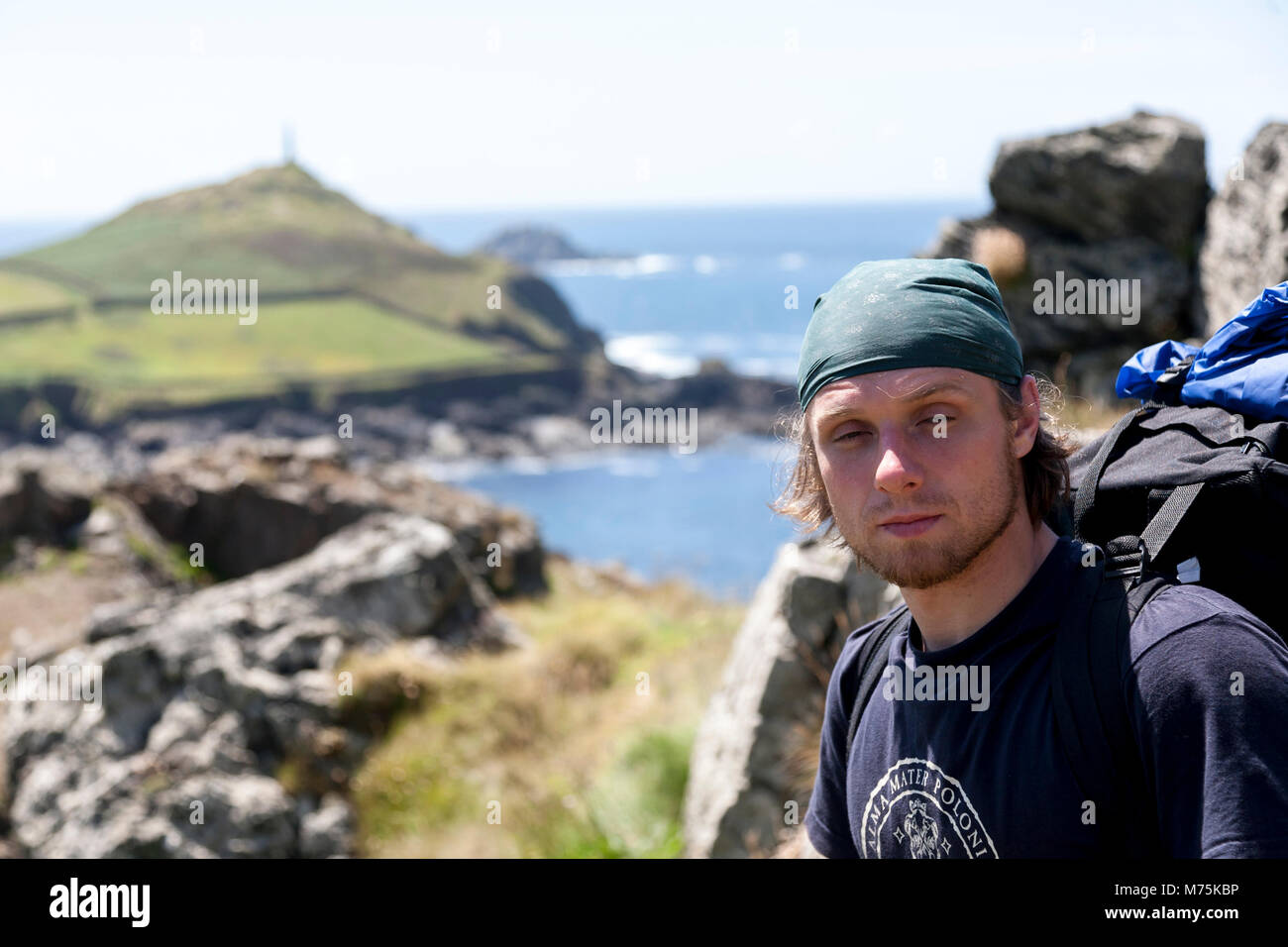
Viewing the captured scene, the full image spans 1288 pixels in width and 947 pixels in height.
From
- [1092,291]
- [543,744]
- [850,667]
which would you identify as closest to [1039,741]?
[850,667]

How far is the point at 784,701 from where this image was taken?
6.60m

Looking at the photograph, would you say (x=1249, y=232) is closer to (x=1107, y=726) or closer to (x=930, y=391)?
(x=930, y=391)

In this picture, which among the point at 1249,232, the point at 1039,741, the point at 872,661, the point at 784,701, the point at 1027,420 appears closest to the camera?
the point at 1039,741

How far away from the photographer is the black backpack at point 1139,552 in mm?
1939

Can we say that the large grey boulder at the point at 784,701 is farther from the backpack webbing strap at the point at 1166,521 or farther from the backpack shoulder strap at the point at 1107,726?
the backpack shoulder strap at the point at 1107,726

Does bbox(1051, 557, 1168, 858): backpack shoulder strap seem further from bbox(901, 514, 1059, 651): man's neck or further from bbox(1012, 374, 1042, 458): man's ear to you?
bbox(1012, 374, 1042, 458): man's ear

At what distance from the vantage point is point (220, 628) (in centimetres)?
1086

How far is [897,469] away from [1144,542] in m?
0.51

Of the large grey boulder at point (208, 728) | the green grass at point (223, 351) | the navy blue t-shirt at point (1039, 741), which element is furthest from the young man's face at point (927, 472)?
the green grass at point (223, 351)

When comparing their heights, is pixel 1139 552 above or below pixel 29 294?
below

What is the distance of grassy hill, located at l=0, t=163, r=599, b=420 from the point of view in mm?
115812
